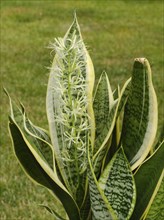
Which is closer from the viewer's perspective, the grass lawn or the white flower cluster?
the white flower cluster

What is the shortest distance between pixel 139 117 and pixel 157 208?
0.21 meters

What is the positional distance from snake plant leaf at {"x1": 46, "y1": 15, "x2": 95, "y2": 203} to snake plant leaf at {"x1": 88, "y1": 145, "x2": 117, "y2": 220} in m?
0.11

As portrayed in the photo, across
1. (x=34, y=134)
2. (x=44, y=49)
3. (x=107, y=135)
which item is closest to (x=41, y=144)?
(x=34, y=134)

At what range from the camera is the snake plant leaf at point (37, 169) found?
1.25m

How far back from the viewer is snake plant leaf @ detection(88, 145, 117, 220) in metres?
1.09

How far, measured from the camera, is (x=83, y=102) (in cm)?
128

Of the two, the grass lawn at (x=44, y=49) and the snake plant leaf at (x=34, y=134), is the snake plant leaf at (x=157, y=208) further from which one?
the grass lawn at (x=44, y=49)

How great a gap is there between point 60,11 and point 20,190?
7.33 meters

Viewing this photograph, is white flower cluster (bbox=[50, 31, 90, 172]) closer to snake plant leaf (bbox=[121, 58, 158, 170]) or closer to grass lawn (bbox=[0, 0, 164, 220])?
snake plant leaf (bbox=[121, 58, 158, 170])

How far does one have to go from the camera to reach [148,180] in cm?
121

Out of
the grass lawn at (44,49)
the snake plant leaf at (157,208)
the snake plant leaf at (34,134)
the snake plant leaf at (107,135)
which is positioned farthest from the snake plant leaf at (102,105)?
the grass lawn at (44,49)

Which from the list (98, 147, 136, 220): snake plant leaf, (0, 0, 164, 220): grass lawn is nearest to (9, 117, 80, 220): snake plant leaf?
(98, 147, 136, 220): snake plant leaf

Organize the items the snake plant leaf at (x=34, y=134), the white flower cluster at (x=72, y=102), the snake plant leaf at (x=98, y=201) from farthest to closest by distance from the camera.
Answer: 1. the snake plant leaf at (x=34, y=134)
2. the white flower cluster at (x=72, y=102)
3. the snake plant leaf at (x=98, y=201)

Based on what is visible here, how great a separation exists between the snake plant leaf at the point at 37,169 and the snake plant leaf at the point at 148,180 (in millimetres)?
146
